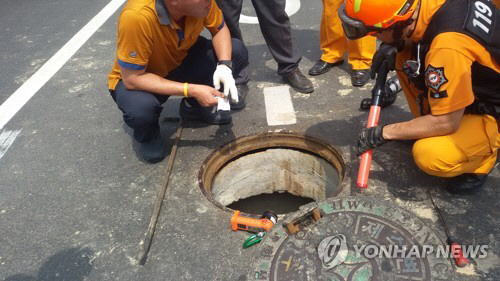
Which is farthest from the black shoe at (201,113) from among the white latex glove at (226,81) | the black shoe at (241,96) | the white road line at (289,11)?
the white road line at (289,11)

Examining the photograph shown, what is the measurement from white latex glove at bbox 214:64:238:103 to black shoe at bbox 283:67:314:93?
33.7 inches

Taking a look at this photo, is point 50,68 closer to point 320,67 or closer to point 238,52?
point 238,52

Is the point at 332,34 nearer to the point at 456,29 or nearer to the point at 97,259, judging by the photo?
the point at 456,29

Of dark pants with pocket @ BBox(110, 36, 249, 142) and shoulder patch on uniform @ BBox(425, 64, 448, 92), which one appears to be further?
dark pants with pocket @ BBox(110, 36, 249, 142)

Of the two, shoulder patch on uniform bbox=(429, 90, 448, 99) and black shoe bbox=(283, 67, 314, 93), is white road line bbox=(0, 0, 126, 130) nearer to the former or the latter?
black shoe bbox=(283, 67, 314, 93)

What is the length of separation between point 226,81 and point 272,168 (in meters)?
0.87

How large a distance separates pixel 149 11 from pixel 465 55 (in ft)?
5.79

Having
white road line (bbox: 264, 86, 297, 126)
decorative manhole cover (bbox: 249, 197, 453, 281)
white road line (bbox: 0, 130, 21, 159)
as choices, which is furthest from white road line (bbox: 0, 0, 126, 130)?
decorative manhole cover (bbox: 249, 197, 453, 281)

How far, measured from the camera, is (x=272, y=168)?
10.6 feet

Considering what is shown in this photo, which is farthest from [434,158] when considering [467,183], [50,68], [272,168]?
[50,68]

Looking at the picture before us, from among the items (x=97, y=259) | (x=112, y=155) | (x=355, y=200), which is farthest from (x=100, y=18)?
(x=355, y=200)

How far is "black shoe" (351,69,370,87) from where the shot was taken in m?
3.40

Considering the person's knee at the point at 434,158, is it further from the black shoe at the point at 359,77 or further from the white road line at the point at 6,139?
the white road line at the point at 6,139

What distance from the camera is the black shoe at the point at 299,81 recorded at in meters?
3.42
